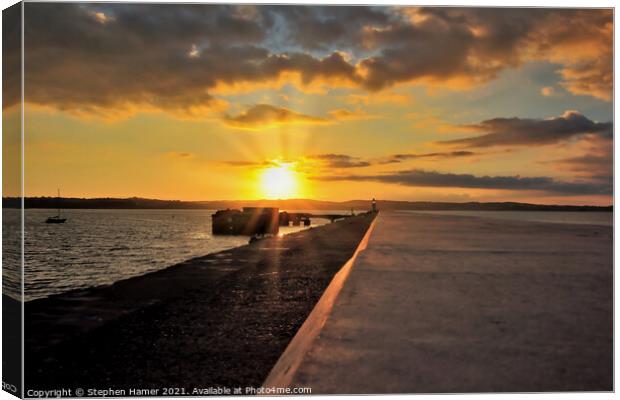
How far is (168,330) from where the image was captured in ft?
24.5

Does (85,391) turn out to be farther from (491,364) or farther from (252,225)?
(252,225)

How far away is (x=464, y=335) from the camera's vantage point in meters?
4.36

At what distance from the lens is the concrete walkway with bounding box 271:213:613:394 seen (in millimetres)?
3635

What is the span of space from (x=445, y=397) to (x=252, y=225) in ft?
251

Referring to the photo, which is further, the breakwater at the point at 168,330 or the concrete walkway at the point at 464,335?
the breakwater at the point at 168,330

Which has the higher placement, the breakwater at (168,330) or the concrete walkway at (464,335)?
the concrete walkway at (464,335)

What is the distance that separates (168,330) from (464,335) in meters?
4.39

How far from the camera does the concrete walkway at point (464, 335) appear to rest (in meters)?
3.63

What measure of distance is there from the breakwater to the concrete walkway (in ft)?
4.93

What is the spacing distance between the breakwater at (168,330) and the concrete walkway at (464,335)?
1.50 m

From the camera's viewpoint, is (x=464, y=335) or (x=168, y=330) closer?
(x=464, y=335)

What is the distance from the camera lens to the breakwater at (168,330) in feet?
18.7

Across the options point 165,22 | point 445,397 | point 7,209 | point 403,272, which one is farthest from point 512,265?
point 7,209

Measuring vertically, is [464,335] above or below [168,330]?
above
